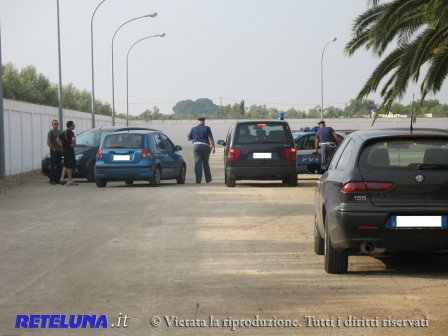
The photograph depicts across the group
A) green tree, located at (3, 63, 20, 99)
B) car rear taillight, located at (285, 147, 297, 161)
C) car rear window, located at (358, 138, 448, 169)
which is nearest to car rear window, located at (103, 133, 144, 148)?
car rear taillight, located at (285, 147, 297, 161)

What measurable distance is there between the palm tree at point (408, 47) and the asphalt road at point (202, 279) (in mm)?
5677

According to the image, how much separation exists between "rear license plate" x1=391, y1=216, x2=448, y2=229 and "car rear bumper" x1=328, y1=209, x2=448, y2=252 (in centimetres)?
3

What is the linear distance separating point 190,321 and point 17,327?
4.36 feet

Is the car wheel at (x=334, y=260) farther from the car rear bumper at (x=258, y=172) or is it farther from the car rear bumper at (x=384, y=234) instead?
the car rear bumper at (x=258, y=172)

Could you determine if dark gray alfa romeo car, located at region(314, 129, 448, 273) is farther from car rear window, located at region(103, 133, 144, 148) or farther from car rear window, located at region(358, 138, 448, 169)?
car rear window, located at region(103, 133, 144, 148)

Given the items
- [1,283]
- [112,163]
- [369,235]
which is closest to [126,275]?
[1,283]

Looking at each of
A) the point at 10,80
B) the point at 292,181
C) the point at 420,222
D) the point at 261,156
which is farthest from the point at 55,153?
the point at 10,80

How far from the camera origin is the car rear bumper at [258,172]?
2508 cm

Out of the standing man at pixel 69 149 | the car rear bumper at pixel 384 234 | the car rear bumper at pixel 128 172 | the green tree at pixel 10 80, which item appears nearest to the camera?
the car rear bumper at pixel 384 234

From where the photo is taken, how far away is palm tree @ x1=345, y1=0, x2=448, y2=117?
70.0 feet

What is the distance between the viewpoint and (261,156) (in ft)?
82.4

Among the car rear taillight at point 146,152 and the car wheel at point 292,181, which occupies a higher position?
the car rear taillight at point 146,152

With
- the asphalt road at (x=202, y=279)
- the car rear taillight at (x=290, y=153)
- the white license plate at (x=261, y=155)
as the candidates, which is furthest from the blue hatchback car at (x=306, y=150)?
the asphalt road at (x=202, y=279)

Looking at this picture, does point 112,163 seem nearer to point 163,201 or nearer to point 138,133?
point 138,133
